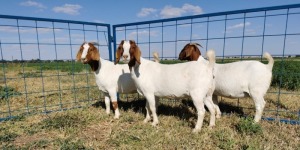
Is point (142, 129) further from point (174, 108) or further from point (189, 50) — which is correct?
point (189, 50)

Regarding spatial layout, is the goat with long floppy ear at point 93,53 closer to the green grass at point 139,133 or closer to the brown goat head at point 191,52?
the green grass at point 139,133

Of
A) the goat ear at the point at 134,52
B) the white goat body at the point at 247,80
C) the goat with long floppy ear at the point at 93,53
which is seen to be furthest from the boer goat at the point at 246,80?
the goat with long floppy ear at the point at 93,53

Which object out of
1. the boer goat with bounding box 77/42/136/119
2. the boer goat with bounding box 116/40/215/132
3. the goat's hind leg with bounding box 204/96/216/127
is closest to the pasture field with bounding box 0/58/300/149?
the goat's hind leg with bounding box 204/96/216/127

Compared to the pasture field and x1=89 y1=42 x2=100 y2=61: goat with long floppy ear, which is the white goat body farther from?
x1=89 y1=42 x2=100 y2=61: goat with long floppy ear

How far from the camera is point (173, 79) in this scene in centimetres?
445

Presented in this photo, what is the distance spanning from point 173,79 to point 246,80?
1518 mm

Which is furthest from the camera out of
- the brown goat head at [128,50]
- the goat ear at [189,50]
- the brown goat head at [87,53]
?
the goat ear at [189,50]

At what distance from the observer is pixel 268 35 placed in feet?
16.1

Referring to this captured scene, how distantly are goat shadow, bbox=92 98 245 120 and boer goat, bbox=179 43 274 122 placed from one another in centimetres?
101

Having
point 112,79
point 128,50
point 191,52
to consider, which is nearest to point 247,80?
point 191,52

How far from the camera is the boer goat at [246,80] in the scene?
431 cm

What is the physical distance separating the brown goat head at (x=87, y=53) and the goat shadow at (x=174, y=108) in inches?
74.0

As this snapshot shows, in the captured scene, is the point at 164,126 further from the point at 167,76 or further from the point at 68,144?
the point at 68,144

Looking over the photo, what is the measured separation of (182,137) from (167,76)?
1.28 metres
